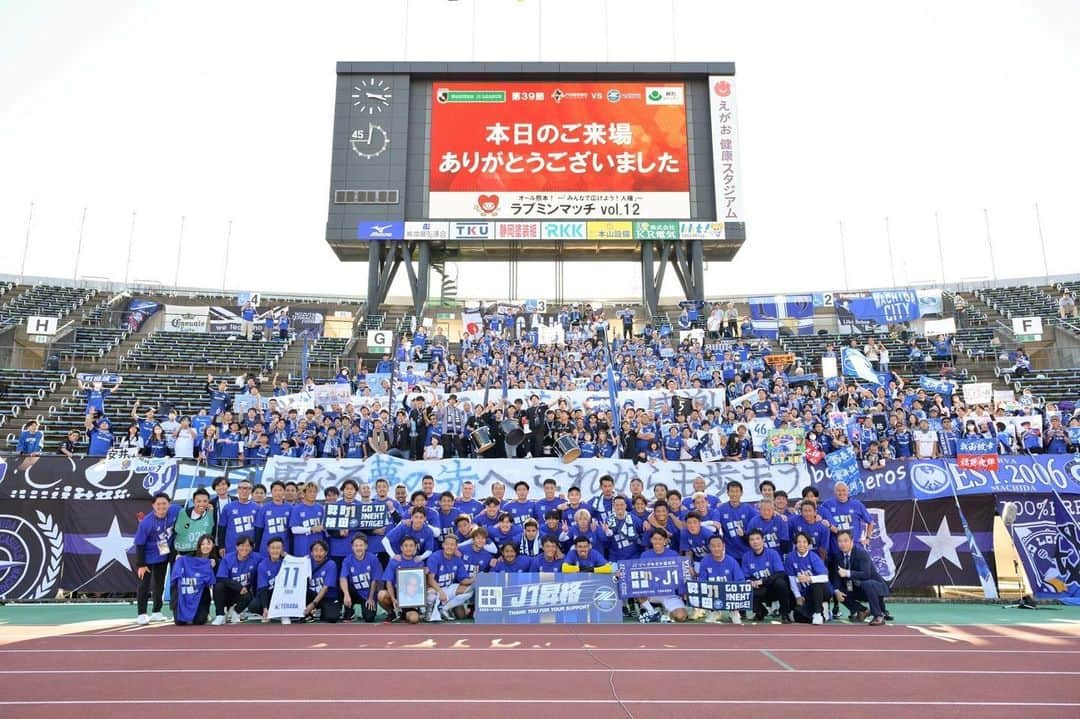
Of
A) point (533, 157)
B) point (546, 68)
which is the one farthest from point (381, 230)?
point (546, 68)

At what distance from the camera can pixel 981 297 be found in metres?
33.4

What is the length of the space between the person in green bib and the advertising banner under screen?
69.6 feet

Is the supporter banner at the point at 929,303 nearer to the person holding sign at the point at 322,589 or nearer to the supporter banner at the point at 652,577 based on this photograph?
the supporter banner at the point at 652,577

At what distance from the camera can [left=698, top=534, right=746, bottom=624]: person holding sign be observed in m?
8.89

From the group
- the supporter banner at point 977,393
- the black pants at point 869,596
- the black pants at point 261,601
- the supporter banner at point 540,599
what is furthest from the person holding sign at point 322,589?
the supporter banner at point 977,393

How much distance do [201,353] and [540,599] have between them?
75.5 feet

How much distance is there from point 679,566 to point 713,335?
18469mm

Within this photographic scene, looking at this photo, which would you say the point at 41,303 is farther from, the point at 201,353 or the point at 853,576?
the point at 853,576

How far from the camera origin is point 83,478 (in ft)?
35.7

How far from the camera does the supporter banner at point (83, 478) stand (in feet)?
35.2

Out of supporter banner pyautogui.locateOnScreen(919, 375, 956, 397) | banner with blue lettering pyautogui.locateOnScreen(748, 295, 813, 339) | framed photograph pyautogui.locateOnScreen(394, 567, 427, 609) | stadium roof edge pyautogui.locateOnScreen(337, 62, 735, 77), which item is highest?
stadium roof edge pyautogui.locateOnScreen(337, 62, 735, 77)

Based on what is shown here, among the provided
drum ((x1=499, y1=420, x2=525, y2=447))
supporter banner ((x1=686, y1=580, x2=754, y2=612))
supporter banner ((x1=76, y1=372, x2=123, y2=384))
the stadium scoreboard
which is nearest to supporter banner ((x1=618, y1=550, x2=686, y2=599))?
supporter banner ((x1=686, y1=580, x2=754, y2=612))

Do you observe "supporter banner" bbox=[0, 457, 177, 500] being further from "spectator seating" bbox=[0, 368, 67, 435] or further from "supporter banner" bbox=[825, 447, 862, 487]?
"supporter banner" bbox=[825, 447, 862, 487]

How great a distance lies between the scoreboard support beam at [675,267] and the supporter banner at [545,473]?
57.5 feet
